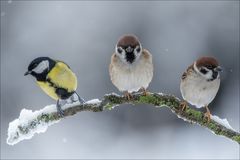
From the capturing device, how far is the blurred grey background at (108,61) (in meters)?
12.0

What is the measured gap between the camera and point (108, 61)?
13.7 meters

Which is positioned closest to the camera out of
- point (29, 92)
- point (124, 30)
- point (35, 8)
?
point (29, 92)

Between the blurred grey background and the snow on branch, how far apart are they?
647cm

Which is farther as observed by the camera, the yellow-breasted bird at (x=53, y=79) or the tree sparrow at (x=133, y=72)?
the tree sparrow at (x=133, y=72)

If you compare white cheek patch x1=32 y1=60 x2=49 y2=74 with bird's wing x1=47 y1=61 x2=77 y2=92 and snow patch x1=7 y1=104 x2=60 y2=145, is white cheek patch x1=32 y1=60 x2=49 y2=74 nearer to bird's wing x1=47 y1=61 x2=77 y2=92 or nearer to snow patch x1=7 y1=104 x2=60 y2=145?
bird's wing x1=47 y1=61 x2=77 y2=92

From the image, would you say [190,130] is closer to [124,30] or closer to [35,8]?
[124,30]

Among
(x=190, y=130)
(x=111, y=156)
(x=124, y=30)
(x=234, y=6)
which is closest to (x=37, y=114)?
(x=111, y=156)

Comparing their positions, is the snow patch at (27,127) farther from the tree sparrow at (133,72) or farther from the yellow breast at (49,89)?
the tree sparrow at (133,72)

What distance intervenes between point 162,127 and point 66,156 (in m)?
2.17

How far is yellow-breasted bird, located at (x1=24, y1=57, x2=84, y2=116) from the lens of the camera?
186 inches

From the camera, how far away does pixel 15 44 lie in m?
15.3

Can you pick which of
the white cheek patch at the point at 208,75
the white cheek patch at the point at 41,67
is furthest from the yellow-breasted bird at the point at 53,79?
the white cheek patch at the point at 208,75

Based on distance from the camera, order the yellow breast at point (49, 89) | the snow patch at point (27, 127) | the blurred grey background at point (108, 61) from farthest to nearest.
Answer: the blurred grey background at point (108, 61), the yellow breast at point (49, 89), the snow patch at point (27, 127)

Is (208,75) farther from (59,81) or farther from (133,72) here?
(59,81)
